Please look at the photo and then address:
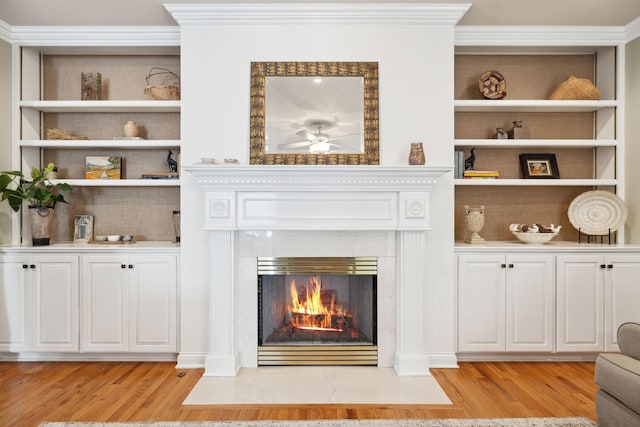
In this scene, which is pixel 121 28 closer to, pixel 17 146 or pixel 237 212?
pixel 17 146

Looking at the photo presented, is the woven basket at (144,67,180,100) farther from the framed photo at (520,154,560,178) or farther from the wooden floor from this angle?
the framed photo at (520,154,560,178)

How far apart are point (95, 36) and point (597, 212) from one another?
4.57 m

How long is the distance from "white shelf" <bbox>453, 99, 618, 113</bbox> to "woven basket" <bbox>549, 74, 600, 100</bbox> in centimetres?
8

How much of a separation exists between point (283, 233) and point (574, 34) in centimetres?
300

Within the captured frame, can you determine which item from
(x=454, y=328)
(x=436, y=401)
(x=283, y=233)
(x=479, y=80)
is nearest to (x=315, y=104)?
(x=283, y=233)

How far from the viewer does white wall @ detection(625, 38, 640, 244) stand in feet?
11.7

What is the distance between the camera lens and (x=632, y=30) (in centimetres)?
354

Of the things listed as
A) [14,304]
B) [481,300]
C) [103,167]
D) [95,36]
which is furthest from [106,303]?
[481,300]

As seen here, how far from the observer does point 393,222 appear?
3174 mm

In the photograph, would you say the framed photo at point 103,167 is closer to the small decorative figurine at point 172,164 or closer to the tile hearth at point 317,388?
the small decorative figurine at point 172,164

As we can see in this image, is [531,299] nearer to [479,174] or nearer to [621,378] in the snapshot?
[479,174]

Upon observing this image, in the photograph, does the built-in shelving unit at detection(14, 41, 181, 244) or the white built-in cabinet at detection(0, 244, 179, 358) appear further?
the built-in shelving unit at detection(14, 41, 181, 244)

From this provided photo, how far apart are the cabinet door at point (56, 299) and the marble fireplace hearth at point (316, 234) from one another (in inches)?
45.7

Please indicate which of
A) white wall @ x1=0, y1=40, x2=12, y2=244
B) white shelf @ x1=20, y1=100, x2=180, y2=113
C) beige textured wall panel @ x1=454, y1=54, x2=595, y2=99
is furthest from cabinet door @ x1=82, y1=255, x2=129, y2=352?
beige textured wall panel @ x1=454, y1=54, x2=595, y2=99
